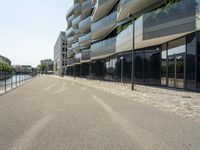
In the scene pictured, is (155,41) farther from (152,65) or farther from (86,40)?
(86,40)

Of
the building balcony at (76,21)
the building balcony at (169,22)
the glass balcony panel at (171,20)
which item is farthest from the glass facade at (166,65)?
the building balcony at (76,21)

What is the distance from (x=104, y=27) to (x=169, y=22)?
2316 centimetres

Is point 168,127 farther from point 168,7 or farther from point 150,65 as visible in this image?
point 150,65

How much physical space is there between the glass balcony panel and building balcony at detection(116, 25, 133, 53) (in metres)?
4.40

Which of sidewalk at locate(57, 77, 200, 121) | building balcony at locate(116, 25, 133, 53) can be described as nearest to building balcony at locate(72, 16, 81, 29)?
building balcony at locate(116, 25, 133, 53)

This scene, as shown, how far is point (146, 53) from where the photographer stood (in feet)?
100

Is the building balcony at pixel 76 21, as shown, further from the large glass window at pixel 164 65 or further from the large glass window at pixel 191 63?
the large glass window at pixel 191 63

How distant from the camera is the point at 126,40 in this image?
28.3m

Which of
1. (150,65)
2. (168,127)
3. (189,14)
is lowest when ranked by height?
(168,127)

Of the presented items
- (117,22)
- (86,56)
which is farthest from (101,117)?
(86,56)

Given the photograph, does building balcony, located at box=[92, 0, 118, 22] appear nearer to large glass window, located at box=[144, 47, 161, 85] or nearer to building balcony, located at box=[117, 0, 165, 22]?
building balcony, located at box=[117, 0, 165, 22]

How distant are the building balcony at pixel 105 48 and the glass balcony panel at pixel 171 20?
15.5m

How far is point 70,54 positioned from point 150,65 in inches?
2501

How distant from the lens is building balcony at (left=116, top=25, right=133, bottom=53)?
1039 inches
